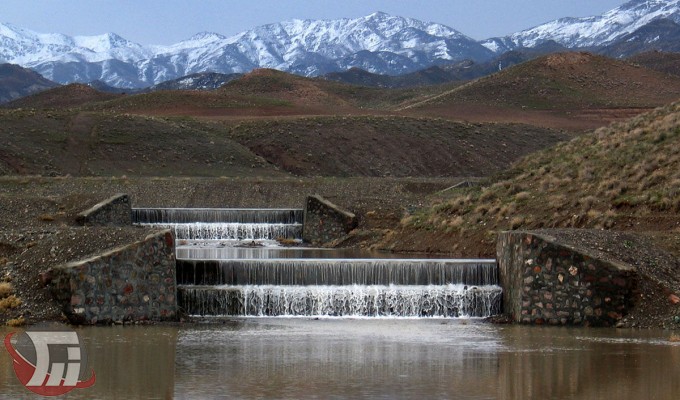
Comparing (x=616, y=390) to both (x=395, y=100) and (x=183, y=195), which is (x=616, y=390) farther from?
(x=395, y=100)

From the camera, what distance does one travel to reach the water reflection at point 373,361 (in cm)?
1719

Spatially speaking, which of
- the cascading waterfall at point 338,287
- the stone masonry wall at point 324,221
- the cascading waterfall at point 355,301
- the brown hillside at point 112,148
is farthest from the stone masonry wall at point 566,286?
the brown hillside at point 112,148

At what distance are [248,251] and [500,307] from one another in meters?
13.5

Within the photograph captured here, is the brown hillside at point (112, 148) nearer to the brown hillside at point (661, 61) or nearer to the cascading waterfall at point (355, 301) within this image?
the cascading waterfall at point (355, 301)

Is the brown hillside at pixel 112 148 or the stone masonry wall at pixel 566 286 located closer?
the stone masonry wall at pixel 566 286

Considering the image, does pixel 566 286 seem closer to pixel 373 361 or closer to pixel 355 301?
pixel 355 301

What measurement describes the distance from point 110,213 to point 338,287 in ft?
65.0

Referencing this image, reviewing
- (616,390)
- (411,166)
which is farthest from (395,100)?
(616,390)

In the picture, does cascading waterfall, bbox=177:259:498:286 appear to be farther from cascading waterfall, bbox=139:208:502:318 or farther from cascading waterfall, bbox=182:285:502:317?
cascading waterfall, bbox=182:285:502:317

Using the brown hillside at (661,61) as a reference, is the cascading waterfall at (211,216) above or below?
below

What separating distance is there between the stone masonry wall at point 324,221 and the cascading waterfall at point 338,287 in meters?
16.6

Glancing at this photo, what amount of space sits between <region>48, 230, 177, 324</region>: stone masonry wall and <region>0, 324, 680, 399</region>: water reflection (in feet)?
2.07

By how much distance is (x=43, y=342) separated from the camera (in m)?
20.6

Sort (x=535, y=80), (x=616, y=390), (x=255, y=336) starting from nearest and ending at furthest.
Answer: (x=616, y=390) → (x=255, y=336) → (x=535, y=80)
